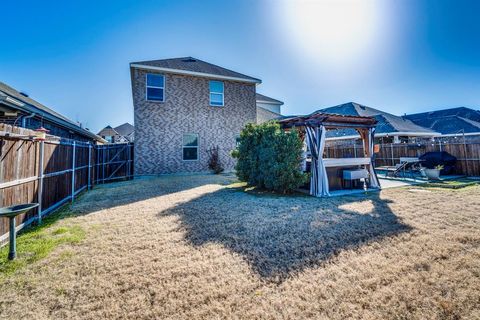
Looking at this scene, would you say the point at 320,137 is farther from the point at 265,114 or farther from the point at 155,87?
the point at 265,114

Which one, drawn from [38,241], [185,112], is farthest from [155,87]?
[38,241]

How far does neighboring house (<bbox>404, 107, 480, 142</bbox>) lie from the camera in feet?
70.7

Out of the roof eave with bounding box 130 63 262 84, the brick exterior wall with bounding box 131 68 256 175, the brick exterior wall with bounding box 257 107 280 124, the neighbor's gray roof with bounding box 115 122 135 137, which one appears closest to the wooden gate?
the brick exterior wall with bounding box 131 68 256 175

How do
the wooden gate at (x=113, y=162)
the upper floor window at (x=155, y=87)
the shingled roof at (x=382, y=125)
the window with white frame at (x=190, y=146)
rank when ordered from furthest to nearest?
the shingled roof at (x=382, y=125)
the window with white frame at (x=190, y=146)
the upper floor window at (x=155, y=87)
the wooden gate at (x=113, y=162)

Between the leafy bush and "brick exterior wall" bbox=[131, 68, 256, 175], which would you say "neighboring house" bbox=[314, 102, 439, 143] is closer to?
"brick exterior wall" bbox=[131, 68, 256, 175]

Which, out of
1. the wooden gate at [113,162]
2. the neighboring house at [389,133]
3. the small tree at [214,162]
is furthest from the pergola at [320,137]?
the neighboring house at [389,133]

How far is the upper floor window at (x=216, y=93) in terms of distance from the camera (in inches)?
542

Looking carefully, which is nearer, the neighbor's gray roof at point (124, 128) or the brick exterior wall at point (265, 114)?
the brick exterior wall at point (265, 114)

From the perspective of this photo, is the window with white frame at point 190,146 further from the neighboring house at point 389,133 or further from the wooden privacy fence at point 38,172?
the neighboring house at point 389,133

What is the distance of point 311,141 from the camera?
7.37 meters

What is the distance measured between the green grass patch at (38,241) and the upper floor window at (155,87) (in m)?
9.16

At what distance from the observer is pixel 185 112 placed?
1300cm

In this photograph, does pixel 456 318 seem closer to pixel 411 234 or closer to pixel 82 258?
pixel 411 234

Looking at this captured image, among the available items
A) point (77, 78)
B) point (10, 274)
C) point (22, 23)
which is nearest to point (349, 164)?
point (10, 274)
